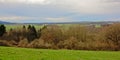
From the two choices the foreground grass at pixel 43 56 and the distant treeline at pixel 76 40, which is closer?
the foreground grass at pixel 43 56

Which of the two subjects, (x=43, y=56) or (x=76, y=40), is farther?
(x=76, y=40)

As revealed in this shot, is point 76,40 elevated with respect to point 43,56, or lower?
lower

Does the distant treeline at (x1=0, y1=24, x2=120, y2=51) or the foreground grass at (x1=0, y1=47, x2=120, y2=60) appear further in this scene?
the distant treeline at (x1=0, y1=24, x2=120, y2=51)

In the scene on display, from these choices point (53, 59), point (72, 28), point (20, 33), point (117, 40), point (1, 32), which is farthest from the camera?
point (20, 33)

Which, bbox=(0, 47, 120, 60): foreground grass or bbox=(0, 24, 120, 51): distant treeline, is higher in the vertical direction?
bbox=(0, 47, 120, 60): foreground grass

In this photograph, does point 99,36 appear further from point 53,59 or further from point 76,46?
point 53,59

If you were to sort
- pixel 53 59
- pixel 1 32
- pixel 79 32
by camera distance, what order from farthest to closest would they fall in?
pixel 1 32 → pixel 79 32 → pixel 53 59

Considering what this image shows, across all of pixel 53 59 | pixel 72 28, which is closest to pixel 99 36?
pixel 72 28

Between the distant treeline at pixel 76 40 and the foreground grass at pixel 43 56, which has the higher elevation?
the foreground grass at pixel 43 56

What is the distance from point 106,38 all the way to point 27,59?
→ 48629mm

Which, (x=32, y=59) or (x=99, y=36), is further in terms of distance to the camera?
(x=99, y=36)

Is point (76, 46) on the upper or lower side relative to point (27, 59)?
lower

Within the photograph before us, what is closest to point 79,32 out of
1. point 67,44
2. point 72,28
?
point 72,28

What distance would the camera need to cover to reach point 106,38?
64250 millimetres
